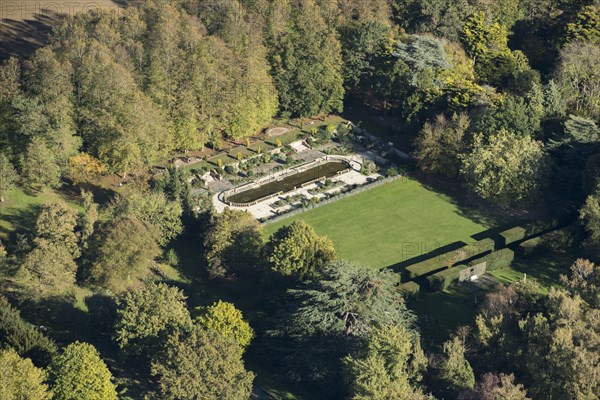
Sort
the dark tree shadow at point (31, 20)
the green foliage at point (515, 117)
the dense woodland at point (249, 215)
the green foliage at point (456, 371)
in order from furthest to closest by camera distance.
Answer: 1. the dark tree shadow at point (31, 20)
2. the green foliage at point (515, 117)
3. the dense woodland at point (249, 215)
4. the green foliage at point (456, 371)

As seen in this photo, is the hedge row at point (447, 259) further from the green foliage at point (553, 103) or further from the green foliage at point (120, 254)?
the green foliage at point (120, 254)

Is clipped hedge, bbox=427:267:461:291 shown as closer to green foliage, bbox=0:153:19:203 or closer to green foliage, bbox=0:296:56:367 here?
green foliage, bbox=0:296:56:367

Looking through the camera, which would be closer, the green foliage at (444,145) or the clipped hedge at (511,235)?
the clipped hedge at (511,235)

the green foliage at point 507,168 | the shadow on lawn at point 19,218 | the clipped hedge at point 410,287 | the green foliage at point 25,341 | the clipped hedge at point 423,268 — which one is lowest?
the shadow on lawn at point 19,218

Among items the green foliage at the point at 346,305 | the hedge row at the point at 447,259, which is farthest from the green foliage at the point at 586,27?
the green foliage at the point at 346,305

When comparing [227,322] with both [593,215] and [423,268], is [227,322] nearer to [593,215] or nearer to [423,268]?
[423,268]

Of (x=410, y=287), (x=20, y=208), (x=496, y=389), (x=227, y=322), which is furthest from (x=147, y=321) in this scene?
(x=496, y=389)

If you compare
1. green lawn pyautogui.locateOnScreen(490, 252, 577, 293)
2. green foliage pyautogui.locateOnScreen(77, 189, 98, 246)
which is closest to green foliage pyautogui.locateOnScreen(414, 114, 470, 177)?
green lawn pyautogui.locateOnScreen(490, 252, 577, 293)
